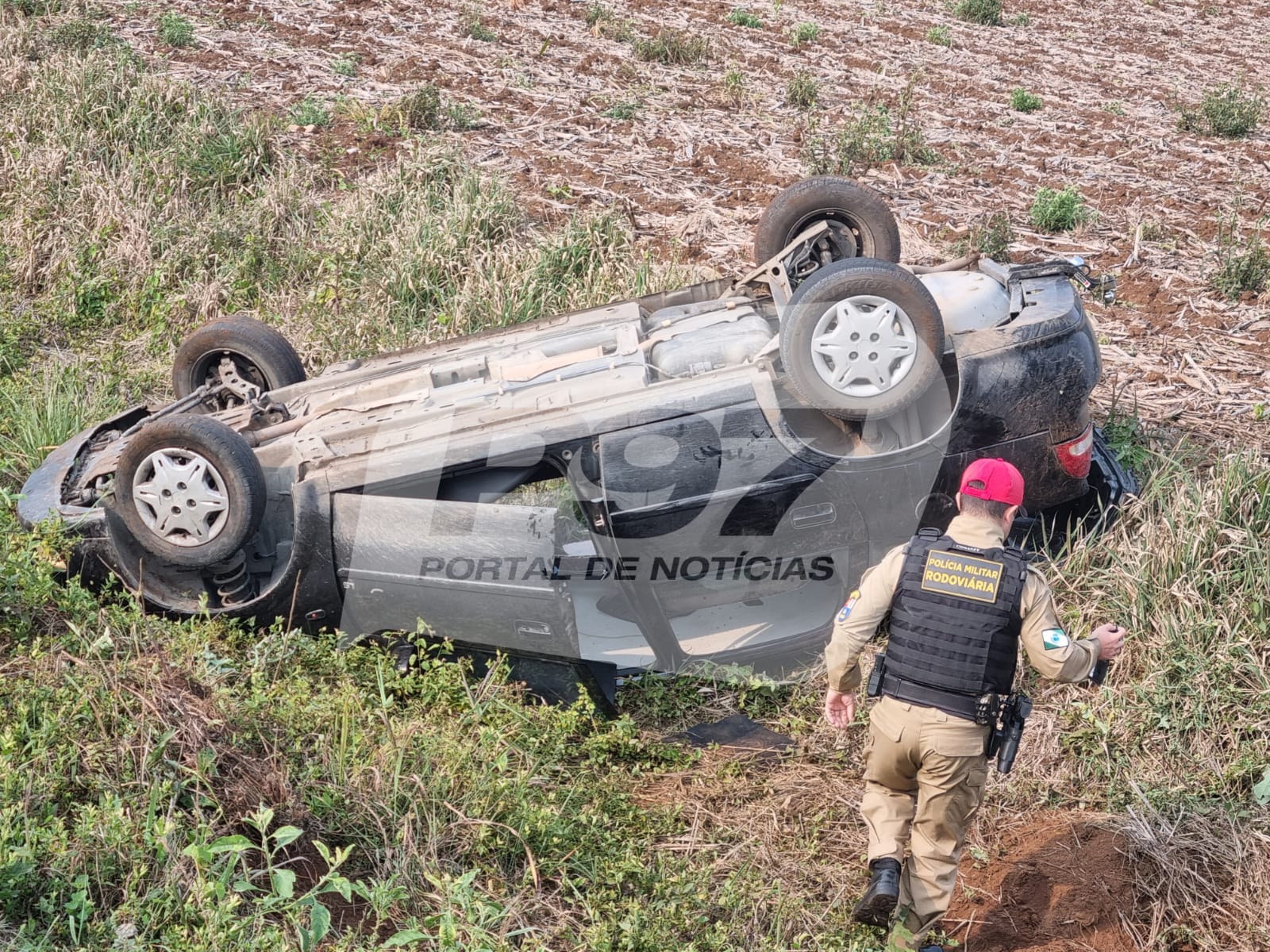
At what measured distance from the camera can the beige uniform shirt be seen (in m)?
4.06

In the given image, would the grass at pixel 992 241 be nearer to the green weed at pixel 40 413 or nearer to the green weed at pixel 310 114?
the green weed at pixel 310 114

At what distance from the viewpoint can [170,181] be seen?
405 inches

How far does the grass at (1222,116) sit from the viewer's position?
12820mm

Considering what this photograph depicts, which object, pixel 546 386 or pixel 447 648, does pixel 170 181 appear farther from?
pixel 447 648

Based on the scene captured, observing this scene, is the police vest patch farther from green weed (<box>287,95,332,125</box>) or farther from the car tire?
green weed (<box>287,95,332,125</box>)

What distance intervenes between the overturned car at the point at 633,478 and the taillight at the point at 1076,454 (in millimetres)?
12

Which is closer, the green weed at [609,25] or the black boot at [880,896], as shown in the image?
the black boot at [880,896]

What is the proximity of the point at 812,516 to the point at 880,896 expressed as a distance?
1.79 metres

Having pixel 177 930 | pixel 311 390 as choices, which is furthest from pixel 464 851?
pixel 311 390

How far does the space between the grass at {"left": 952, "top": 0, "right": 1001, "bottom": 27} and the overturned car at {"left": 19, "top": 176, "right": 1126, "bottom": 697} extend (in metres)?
13.3

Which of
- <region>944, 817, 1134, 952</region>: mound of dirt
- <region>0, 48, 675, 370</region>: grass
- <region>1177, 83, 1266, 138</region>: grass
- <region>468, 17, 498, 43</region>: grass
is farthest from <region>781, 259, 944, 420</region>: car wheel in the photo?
<region>468, 17, 498, 43</region>: grass

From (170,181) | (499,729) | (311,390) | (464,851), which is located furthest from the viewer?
(170,181)

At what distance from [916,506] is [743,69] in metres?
10.5

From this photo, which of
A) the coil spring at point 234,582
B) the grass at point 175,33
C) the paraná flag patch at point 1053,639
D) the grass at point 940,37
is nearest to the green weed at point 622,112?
the grass at point 175,33
